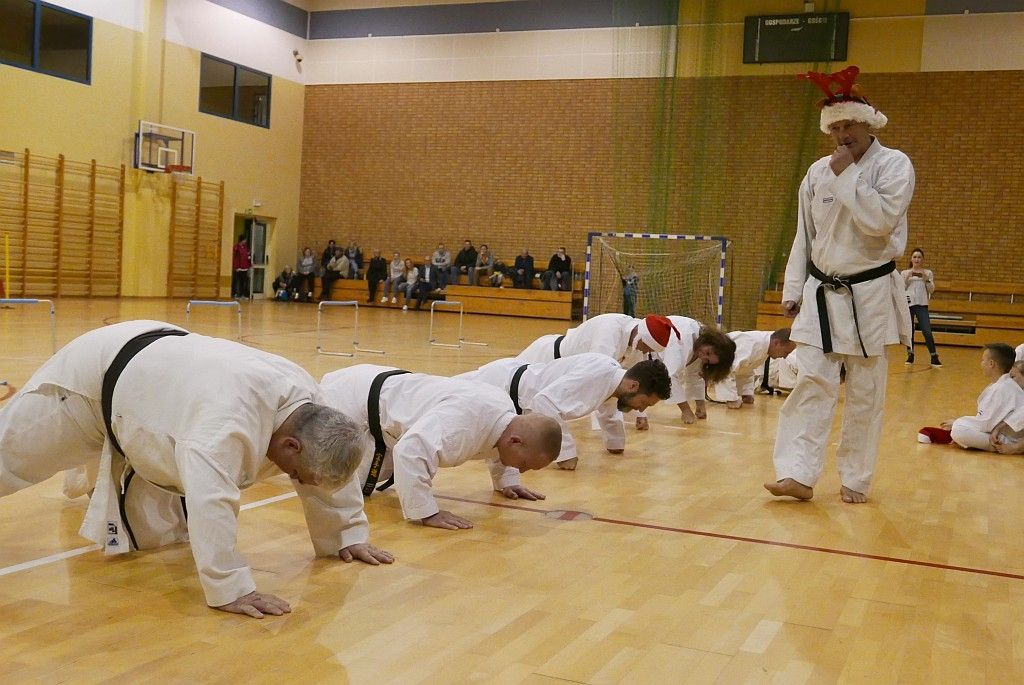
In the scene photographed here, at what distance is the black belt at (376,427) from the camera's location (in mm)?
4215

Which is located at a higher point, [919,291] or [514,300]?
[919,291]

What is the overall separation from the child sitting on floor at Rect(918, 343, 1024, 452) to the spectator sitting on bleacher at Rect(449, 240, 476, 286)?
54.0ft

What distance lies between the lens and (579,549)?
3742 mm

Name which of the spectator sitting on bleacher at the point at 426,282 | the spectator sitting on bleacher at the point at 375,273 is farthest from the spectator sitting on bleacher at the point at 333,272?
the spectator sitting on bleacher at the point at 426,282

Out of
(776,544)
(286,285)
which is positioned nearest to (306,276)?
(286,285)

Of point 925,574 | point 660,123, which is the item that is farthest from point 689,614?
point 660,123

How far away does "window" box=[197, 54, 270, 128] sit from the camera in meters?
21.7

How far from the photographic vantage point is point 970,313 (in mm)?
19000

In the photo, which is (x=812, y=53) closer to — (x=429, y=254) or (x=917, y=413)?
(x=429, y=254)

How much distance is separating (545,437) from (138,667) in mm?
1819

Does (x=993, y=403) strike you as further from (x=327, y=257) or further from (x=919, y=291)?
(x=327, y=257)

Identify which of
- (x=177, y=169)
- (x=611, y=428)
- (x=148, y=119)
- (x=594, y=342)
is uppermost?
(x=148, y=119)

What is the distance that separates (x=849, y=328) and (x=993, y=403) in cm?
286

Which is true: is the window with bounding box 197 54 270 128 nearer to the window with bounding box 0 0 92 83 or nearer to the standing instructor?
the window with bounding box 0 0 92 83
